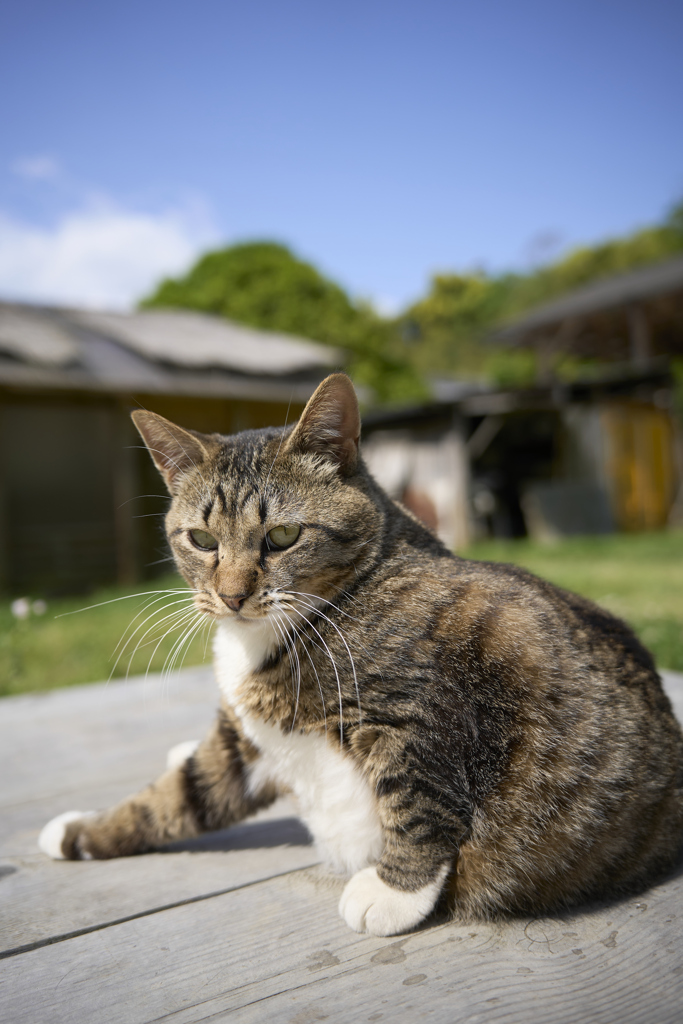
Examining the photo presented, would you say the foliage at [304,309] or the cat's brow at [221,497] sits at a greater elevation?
the foliage at [304,309]

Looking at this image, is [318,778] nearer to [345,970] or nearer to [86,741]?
[345,970]

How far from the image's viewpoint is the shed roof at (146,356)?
801 centimetres

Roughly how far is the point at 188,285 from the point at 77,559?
2719cm

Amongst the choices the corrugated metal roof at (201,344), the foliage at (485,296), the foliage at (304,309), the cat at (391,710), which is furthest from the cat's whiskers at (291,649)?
the foliage at (485,296)

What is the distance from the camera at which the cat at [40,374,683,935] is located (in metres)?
1.18

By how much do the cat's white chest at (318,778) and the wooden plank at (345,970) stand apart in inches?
4.7

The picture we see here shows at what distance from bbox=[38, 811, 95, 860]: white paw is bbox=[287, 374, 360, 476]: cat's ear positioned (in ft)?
3.09

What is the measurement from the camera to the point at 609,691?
4.17 ft

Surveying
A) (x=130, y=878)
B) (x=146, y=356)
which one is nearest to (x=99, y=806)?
(x=130, y=878)

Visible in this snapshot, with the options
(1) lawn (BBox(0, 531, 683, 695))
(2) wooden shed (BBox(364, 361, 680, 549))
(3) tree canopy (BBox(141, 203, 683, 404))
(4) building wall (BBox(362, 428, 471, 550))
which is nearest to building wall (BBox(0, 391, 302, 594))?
(1) lawn (BBox(0, 531, 683, 695))

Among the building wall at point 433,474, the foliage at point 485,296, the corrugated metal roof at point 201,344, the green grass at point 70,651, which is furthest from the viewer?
the foliage at point 485,296

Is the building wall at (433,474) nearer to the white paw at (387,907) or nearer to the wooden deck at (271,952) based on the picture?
the wooden deck at (271,952)

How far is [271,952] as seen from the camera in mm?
1111

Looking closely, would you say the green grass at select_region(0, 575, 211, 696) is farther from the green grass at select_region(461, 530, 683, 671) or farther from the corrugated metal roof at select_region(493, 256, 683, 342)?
the corrugated metal roof at select_region(493, 256, 683, 342)
